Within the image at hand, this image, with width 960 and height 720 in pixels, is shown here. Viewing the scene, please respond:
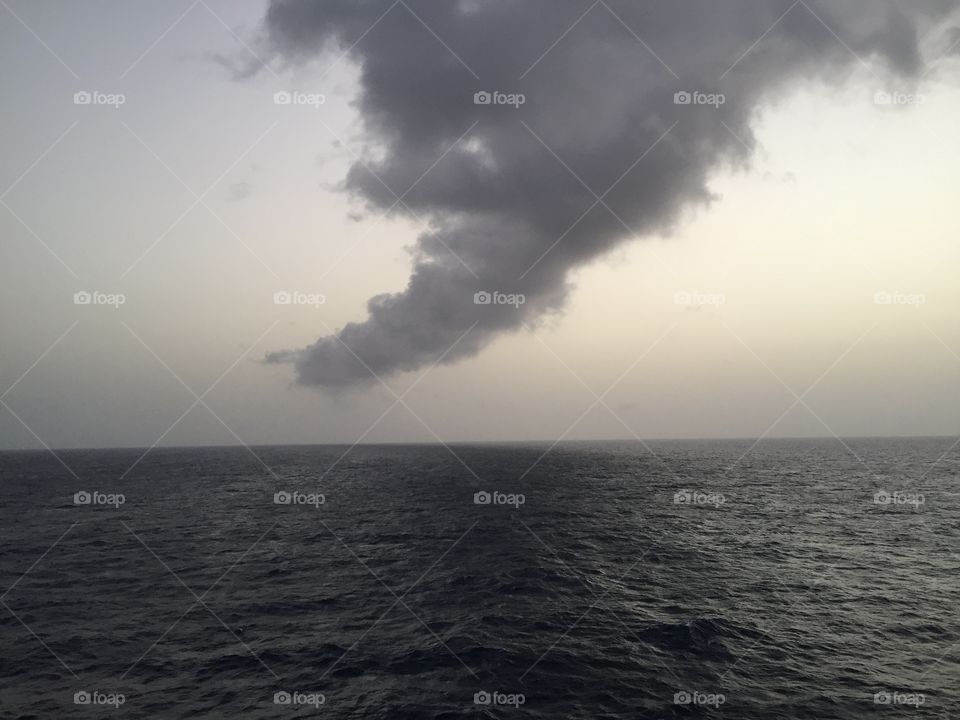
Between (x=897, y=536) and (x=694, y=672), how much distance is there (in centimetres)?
3669

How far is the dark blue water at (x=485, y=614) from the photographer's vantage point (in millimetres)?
18312

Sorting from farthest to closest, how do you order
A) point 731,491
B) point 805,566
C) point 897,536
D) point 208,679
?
point 731,491 < point 897,536 < point 805,566 < point 208,679

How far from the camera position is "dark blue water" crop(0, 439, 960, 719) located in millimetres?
18312

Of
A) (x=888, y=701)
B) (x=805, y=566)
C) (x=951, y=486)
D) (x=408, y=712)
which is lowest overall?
(x=888, y=701)

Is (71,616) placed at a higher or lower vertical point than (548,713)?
higher

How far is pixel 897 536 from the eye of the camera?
42.6m

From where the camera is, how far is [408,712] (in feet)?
56.4

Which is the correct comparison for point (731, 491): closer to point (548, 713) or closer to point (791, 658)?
point (791, 658)

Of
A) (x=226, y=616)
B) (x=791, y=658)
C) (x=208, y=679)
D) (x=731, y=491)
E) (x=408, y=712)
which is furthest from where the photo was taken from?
(x=731, y=491)

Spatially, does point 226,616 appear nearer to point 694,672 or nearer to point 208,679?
point 208,679

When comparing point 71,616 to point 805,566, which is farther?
point 805,566

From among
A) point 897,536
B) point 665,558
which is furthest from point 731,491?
point 665,558

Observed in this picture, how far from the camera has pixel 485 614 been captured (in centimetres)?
2598

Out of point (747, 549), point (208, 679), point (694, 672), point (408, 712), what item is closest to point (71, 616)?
point (208, 679)
